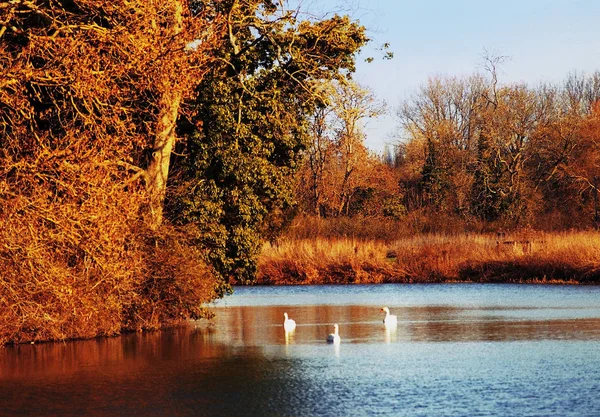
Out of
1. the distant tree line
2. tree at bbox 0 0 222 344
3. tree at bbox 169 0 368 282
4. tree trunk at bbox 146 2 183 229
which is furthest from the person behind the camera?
the distant tree line

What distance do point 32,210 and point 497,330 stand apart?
12235mm

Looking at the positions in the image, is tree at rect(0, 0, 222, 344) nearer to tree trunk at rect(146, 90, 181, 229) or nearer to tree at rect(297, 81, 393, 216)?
tree trunk at rect(146, 90, 181, 229)

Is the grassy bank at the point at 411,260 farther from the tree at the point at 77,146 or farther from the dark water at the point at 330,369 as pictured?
the tree at the point at 77,146

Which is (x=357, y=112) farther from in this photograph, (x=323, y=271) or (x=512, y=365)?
(x=323, y=271)

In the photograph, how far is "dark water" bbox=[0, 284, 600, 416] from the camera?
15.7 m

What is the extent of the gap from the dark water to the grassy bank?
635 inches

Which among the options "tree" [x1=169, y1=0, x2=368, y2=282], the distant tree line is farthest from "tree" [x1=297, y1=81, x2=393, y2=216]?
"tree" [x1=169, y1=0, x2=368, y2=282]

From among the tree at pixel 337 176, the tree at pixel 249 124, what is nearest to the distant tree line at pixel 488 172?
the tree at pixel 337 176

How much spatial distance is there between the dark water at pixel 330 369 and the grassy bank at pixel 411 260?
16135 mm

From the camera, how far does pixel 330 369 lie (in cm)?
1970

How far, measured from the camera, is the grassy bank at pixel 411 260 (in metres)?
49.4

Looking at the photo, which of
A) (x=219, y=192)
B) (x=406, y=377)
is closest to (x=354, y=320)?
(x=219, y=192)

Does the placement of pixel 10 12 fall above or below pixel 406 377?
above

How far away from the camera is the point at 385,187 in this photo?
7906 cm
